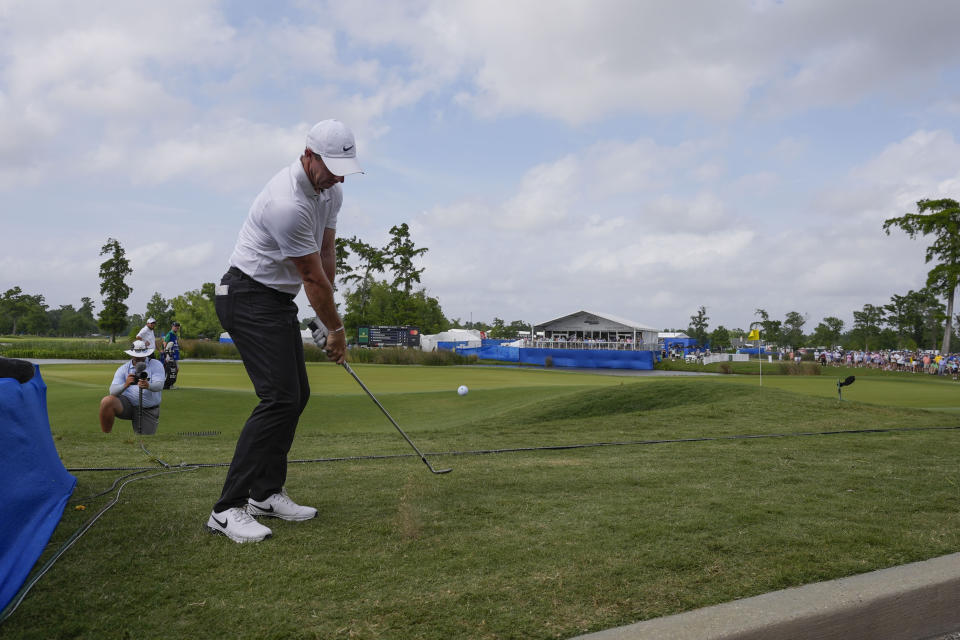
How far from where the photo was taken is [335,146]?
3145 mm

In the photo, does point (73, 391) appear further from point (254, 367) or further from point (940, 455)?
point (940, 455)

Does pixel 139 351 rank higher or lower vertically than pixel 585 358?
higher

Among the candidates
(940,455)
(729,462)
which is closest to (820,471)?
→ (729,462)

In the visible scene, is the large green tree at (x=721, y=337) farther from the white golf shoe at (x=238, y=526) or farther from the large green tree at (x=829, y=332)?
the white golf shoe at (x=238, y=526)

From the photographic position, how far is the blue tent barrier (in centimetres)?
3981

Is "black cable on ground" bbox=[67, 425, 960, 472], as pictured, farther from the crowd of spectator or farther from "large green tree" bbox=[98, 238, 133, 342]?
"large green tree" bbox=[98, 238, 133, 342]

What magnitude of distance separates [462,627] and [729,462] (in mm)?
3658

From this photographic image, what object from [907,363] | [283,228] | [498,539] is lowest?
[498,539]

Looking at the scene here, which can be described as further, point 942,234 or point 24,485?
point 942,234

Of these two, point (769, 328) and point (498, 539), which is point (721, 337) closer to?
point (769, 328)

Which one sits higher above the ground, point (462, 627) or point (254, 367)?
point (254, 367)

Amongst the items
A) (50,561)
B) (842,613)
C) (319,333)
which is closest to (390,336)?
(319,333)

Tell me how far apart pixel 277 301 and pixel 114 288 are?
7003 cm

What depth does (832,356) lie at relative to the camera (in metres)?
51.0
